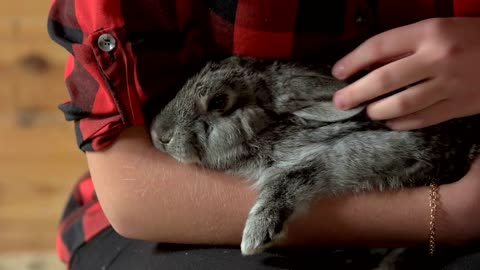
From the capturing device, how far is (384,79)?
0.85 m

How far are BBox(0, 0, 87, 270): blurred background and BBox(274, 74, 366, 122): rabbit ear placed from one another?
88 cm

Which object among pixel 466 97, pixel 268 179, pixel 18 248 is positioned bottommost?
pixel 18 248

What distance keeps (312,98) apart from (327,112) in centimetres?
3

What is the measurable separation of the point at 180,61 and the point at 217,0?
9cm

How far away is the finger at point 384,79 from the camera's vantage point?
845 mm

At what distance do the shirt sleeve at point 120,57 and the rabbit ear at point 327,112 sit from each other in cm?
16

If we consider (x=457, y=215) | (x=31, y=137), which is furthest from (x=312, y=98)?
(x=31, y=137)

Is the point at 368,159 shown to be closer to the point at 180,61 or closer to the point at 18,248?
the point at 180,61

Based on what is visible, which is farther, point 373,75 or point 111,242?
point 111,242

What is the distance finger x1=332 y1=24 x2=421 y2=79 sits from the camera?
0.86 metres

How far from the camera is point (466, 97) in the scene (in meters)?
0.87

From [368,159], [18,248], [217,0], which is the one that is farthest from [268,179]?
[18,248]

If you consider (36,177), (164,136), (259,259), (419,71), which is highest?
(419,71)

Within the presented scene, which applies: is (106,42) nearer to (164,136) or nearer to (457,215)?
(164,136)
